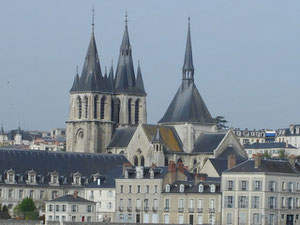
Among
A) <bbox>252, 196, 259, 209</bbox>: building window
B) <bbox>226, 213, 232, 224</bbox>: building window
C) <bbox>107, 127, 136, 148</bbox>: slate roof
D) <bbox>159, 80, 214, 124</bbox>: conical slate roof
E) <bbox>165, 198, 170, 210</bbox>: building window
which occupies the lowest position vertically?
<bbox>226, 213, 232, 224</bbox>: building window

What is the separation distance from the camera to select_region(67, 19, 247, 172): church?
120 metres

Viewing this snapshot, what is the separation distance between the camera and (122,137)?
128625mm

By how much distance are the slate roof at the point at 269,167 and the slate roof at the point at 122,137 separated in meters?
39.0

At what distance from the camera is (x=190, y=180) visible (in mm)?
96312

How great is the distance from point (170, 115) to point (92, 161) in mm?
14056

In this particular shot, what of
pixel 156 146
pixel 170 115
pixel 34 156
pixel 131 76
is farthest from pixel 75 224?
pixel 131 76

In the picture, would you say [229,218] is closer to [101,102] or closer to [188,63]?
[188,63]

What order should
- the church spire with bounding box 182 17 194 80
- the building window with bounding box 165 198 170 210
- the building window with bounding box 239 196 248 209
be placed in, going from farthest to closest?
the church spire with bounding box 182 17 194 80, the building window with bounding box 165 198 170 210, the building window with bounding box 239 196 248 209

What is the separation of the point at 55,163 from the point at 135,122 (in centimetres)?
2381

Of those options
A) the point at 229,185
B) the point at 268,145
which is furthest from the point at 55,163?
the point at 268,145

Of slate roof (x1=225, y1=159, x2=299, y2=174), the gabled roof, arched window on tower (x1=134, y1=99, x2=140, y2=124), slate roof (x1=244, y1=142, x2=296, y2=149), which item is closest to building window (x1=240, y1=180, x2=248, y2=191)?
slate roof (x1=225, y1=159, x2=299, y2=174)

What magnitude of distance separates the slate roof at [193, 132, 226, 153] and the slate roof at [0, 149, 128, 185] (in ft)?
31.1

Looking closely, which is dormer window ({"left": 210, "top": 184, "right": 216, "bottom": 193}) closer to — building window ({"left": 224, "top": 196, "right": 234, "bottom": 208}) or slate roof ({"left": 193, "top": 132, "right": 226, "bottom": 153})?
building window ({"left": 224, "top": 196, "right": 234, "bottom": 208})

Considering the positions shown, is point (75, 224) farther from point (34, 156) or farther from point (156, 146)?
point (156, 146)
